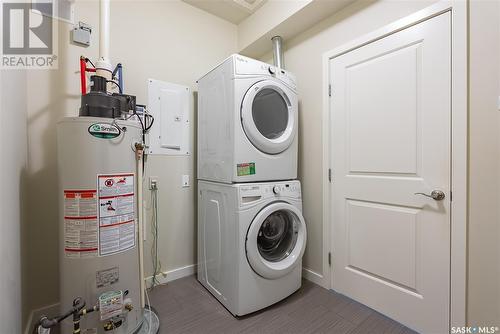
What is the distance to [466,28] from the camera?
124cm

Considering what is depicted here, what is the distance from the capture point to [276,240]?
1934 mm

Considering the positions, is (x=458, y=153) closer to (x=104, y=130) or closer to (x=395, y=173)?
(x=395, y=173)

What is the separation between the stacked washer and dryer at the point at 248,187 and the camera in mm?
1593

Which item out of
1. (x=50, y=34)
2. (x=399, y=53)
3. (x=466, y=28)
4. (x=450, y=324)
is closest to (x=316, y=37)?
(x=399, y=53)

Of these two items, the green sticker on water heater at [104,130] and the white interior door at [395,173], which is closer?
the green sticker on water heater at [104,130]

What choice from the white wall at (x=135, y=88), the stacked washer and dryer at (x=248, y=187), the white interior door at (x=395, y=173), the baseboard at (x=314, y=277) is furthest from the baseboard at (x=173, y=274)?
the white interior door at (x=395, y=173)

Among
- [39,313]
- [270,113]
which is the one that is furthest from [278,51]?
[39,313]

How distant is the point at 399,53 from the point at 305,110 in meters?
0.81

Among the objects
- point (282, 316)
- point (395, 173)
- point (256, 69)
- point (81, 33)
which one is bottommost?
point (282, 316)

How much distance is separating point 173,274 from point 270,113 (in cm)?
171

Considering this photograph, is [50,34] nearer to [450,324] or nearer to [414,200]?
[414,200]

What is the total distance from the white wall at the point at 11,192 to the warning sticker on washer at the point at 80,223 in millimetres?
216

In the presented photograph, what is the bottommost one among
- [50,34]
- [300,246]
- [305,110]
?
[300,246]

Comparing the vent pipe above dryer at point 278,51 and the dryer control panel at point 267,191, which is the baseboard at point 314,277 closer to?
the dryer control panel at point 267,191
